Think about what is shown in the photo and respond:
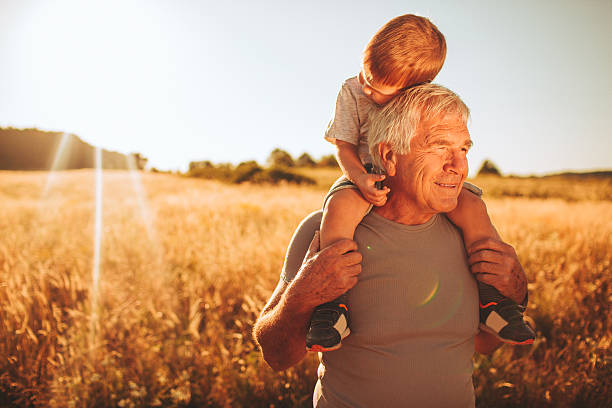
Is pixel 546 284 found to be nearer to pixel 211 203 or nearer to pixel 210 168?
pixel 211 203

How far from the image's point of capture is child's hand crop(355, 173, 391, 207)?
1538 millimetres

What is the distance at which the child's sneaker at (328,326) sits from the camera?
1.29m

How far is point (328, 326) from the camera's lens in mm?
1342

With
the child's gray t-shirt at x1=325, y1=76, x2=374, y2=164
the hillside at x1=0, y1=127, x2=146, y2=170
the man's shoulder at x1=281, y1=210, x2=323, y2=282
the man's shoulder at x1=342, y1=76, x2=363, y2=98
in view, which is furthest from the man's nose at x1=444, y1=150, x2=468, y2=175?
the hillside at x1=0, y1=127, x2=146, y2=170

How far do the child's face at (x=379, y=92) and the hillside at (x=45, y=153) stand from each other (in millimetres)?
45700

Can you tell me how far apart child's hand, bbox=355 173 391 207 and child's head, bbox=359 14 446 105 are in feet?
1.37

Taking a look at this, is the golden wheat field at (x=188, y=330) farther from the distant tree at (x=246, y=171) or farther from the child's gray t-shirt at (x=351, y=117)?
the distant tree at (x=246, y=171)

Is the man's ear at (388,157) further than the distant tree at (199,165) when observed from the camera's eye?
No

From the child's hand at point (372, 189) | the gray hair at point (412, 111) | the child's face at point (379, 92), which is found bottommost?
the child's hand at point (372, 189)

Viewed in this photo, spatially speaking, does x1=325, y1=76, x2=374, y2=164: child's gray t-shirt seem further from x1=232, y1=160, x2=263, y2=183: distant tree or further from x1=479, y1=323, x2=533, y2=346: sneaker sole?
x1=232, y1=160, x2=263, y2=183: distant tree

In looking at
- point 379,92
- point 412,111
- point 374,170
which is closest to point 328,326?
point 374,170

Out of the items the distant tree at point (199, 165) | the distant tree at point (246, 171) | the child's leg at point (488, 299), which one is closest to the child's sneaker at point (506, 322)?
the child's leg at point (488, 299)

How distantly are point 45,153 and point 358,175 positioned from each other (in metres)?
63.7

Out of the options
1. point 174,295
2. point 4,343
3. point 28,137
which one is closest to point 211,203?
point 174,295
